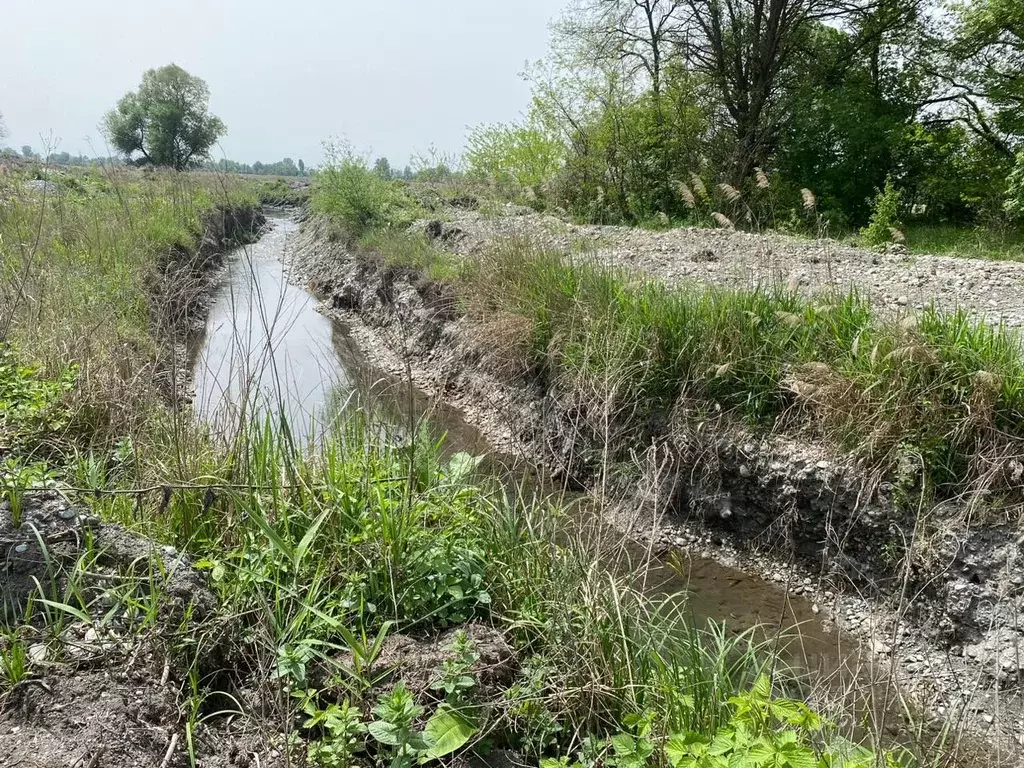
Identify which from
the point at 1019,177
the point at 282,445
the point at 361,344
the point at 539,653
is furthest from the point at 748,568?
the point at 1019,177

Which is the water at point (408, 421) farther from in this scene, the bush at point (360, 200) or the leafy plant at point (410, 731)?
the bush at point (360, 200)

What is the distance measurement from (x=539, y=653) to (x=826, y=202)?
585 inches

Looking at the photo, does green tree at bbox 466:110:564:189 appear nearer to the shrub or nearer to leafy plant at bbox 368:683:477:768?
the shrub

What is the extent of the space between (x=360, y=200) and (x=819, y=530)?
37.6ft

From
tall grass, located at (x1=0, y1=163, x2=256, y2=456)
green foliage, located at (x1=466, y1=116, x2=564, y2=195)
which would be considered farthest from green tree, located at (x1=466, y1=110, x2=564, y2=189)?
tall grass, located at (x1=0, y1=163, x2=256, y2=456)

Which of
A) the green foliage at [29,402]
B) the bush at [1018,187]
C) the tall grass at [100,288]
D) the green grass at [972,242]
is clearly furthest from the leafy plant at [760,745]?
the bush at [1018,187]

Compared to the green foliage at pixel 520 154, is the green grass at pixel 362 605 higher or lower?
lower

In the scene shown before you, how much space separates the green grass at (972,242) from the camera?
923cm

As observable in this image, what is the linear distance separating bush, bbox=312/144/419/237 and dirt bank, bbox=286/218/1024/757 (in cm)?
711

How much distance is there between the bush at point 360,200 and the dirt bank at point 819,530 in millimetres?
7110

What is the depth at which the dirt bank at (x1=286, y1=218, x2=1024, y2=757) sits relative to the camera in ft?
10.1

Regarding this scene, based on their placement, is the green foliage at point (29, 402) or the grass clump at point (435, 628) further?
the green foliage at point (29, 402)

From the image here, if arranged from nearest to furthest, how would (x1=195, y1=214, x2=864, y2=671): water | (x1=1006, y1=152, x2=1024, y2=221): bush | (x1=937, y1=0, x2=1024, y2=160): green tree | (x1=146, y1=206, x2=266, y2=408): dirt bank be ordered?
1. (x1=195, y1=214, x2=864, y2=671): water
2. (x1=146, y1=206, x2=266, y2=408): dirt bank
3. (x1=1006, y1=152, x2=1024, y2=221): bush
4. (x1=937, y1=0, x2=1024, y2=160): green tree

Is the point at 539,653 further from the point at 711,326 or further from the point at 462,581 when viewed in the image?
the point at 711,326
